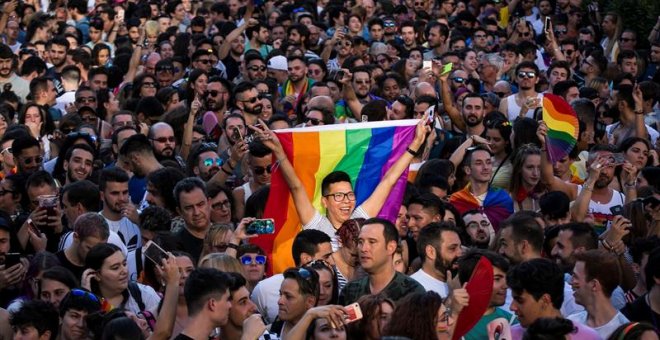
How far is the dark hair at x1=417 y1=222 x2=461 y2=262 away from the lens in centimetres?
992

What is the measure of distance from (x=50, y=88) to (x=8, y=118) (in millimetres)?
1482

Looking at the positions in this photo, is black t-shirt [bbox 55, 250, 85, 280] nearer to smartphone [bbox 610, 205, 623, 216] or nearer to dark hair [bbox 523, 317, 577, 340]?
dark hair [bbox 523, 317, 577, 340]

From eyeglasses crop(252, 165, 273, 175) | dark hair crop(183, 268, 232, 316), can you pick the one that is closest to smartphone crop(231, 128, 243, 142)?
eyeglasses crop(252, 165, 273, 175)

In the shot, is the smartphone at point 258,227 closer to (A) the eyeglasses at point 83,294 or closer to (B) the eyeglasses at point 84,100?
(A) the eyeglasses at point 83,294

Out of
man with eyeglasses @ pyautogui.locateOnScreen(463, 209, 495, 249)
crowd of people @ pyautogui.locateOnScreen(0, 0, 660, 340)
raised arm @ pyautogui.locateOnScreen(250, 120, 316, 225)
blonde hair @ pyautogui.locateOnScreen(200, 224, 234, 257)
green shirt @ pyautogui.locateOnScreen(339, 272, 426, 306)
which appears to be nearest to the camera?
crowd of people @ pyautogui.locateOnScreen(0, 0, 660, 340)

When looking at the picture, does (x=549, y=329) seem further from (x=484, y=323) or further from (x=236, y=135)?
(x=236, y=135)

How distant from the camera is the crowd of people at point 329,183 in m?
8.98

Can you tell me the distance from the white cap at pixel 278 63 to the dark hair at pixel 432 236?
28.6 feet

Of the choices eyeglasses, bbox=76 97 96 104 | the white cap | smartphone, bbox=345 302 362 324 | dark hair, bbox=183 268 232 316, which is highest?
smartphone, bbox=345 302 362 324

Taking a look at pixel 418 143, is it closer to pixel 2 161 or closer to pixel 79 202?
pixel 79 202

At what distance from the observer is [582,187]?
1270 centimetres

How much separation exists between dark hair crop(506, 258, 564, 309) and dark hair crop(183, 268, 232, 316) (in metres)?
1.59

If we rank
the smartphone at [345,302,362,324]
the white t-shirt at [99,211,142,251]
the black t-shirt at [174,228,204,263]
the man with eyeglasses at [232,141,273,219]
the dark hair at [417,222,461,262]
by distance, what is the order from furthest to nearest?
the man with eyeglasses at [232,141,273,219] < the white t-shirt at [99,211,142,251] < the black t-shirt at [174,228,204,263] < the dark hair at [417,222,461,262] < the smartphone at [345,302,362,324]

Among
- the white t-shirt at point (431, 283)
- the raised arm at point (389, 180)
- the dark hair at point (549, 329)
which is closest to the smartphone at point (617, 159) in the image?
the raised arm at point (389, 180)
